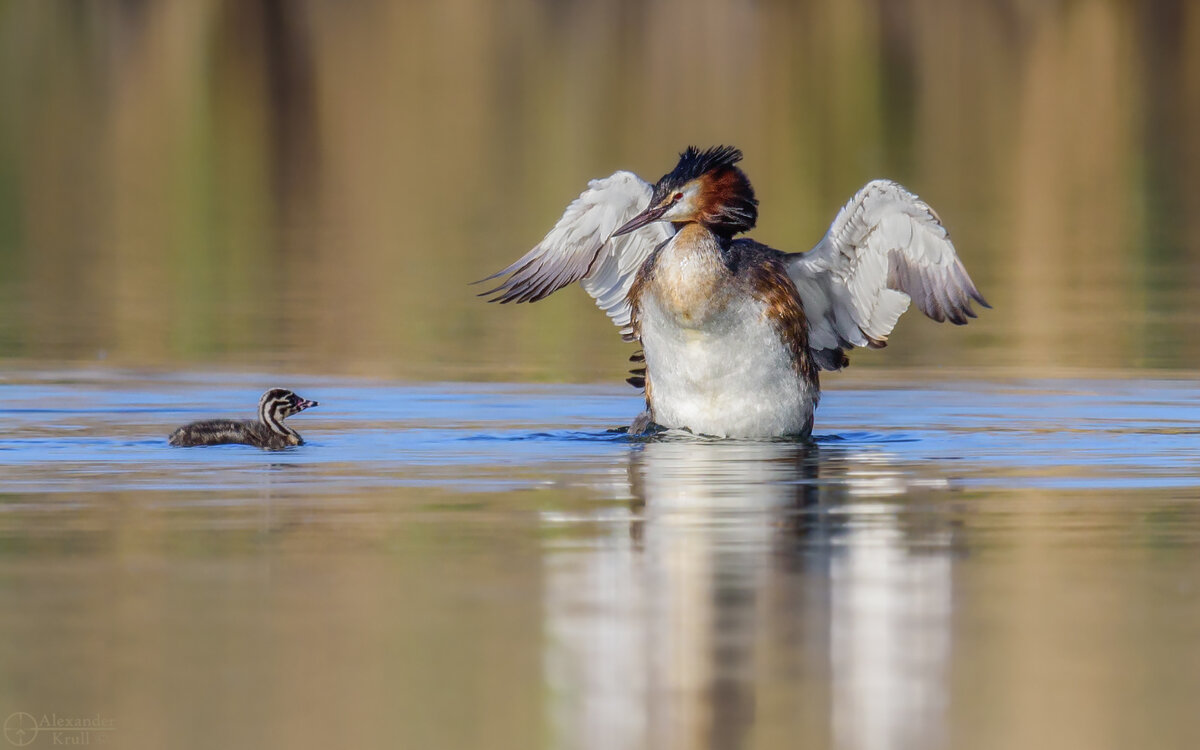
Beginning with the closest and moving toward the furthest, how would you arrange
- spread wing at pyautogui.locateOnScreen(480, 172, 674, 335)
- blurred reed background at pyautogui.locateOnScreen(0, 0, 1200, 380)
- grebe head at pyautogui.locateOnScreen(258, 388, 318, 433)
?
grebe head at pyautogui.locateOnScreen(258, 388, 318, 433) < spread wing at pyautogui.locateOnScreen(480, 172, 674, 335) < blurred reed background at pyautogui.locateOnScreen(0, 0, 1200, 380)

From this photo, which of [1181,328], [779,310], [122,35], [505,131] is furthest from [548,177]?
[122,35]

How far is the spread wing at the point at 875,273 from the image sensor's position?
48.5 feet

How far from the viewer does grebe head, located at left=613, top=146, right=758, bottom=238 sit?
14.8 m

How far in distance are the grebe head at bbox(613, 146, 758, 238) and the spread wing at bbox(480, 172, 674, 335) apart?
53cm

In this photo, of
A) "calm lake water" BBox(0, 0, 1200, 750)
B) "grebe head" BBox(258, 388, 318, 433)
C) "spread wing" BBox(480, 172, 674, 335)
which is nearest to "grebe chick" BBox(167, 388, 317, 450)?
"grebe head" BBox(258, 388, 318, 433)

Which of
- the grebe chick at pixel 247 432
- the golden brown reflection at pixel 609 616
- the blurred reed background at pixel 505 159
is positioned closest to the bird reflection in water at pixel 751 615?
the golden brown reflection at pixel 609 616

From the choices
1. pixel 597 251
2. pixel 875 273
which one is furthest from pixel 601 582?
pixel 597 251

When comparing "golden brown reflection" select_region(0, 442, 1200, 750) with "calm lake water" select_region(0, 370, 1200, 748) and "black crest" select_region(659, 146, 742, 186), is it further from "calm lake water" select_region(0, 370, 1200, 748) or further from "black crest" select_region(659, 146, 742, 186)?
"black crest" select_region(659, 146, 742, 186)

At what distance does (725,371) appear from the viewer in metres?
14.7

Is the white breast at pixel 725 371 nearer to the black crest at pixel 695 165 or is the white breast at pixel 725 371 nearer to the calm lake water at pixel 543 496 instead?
the calm lake water at pixel 543 496

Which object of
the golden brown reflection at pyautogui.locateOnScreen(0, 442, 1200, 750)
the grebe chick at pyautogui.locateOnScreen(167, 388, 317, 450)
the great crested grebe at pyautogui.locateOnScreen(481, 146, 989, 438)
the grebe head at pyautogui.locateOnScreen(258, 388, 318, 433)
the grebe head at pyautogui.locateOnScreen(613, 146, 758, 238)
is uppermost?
the grebe head at pyautogui.locateOnScreen(613, 146, 758, 238)

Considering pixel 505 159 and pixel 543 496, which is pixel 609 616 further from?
pixel 505 159

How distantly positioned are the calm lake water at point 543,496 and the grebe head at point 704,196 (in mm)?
1275

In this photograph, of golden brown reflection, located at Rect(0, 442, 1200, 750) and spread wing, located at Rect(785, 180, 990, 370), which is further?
spread wing, located at Rect(785, 180, 990, 370)
